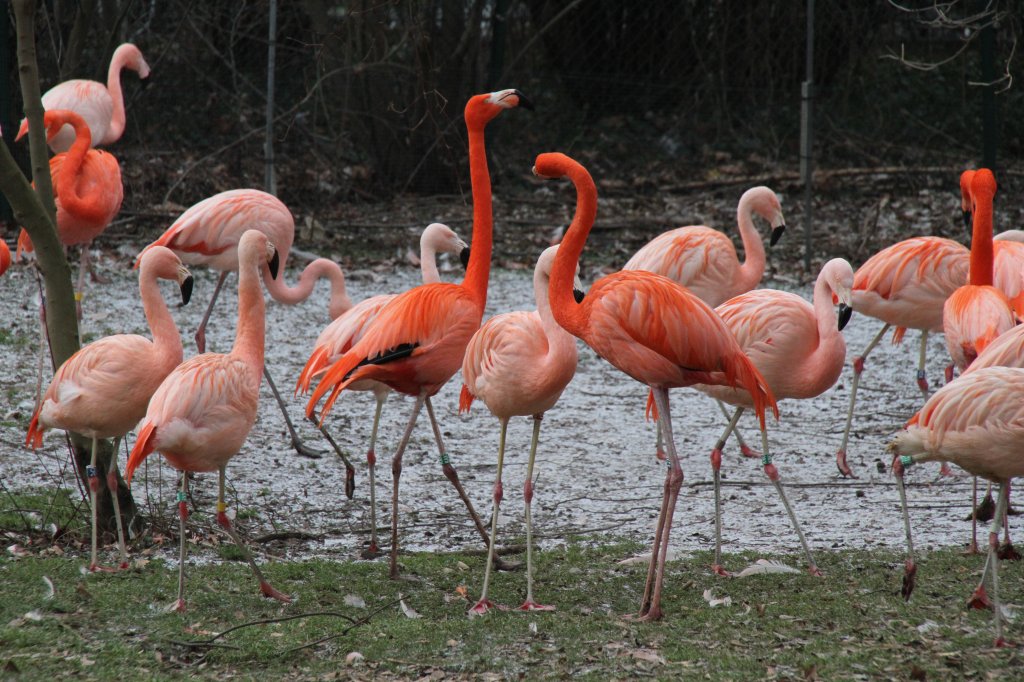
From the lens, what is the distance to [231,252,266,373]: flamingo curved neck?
159 inches

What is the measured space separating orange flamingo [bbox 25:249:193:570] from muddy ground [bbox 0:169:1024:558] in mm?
539

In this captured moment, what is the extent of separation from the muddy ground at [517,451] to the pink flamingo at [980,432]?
3.03ft

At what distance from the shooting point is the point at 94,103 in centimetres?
805

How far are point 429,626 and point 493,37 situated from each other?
7246mm

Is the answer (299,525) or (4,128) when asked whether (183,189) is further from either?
(299,525)

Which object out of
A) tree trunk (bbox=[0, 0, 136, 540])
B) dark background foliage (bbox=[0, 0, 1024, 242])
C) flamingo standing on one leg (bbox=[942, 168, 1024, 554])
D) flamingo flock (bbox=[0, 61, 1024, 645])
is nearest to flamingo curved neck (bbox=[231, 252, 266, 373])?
flamingo flock (bbox=[0, 61, 1024, 645])

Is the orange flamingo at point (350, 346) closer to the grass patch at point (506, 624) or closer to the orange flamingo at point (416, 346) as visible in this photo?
the orange flamingo at point (416, 346)

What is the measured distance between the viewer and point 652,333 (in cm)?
372

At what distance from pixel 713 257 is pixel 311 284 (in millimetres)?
2175

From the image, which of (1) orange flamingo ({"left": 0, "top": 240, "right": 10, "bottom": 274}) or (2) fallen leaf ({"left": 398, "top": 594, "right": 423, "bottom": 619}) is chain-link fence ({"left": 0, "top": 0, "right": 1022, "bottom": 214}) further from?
(2) fallen leaf ({"left": 398, "top": 594, "right": 423, "bottom": 619})

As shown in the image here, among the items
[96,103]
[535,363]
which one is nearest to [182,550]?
[535,363]

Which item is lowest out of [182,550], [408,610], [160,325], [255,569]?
[408,610]

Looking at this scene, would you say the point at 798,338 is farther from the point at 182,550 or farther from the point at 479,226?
the point at 182,550

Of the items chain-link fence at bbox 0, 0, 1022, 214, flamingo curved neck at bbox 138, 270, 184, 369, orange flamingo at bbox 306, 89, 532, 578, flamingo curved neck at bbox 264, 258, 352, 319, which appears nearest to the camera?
flamingo curved neck at bbox 138, 270, 184, 369
